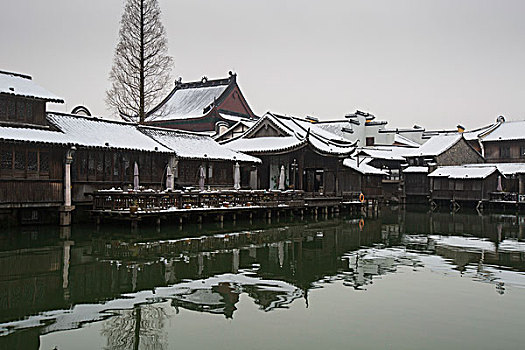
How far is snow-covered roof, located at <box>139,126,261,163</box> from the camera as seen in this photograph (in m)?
29.1

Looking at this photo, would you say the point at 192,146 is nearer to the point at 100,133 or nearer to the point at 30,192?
the point at 100,133

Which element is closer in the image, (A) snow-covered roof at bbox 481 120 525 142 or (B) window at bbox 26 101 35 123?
(B) window at bbox 26 101 35 123

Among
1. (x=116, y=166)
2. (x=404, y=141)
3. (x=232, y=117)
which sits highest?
(x=232, y=117)

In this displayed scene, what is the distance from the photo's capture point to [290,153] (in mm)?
34062

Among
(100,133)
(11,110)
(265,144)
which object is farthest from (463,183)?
(11,110)

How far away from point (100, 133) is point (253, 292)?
653 inches

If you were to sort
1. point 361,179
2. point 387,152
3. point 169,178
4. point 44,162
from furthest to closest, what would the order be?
point 387,152, point 361,179, point 169,178, point 44,162

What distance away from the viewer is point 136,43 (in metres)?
34.9

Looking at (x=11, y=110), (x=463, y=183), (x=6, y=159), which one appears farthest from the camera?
(x=463, y=183)

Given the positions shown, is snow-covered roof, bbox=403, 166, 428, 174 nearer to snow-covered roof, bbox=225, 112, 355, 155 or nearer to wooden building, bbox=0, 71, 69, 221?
snow-covered roof, bbox=225, 112, 355, 155

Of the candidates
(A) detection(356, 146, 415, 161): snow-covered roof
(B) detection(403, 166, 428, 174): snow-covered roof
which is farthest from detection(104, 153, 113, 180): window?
(B) detection(403, 166, 428, 174): snow-covered roof

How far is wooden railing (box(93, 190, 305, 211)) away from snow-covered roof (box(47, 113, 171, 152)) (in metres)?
2.67

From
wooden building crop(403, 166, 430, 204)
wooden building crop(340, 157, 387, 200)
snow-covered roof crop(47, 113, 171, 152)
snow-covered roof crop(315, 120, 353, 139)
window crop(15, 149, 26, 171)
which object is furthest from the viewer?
snow-covered roof crop(315, 120, 353, 139)

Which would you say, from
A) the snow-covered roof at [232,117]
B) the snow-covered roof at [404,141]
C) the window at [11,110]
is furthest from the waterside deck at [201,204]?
the snow-covered roof at [404,141]
